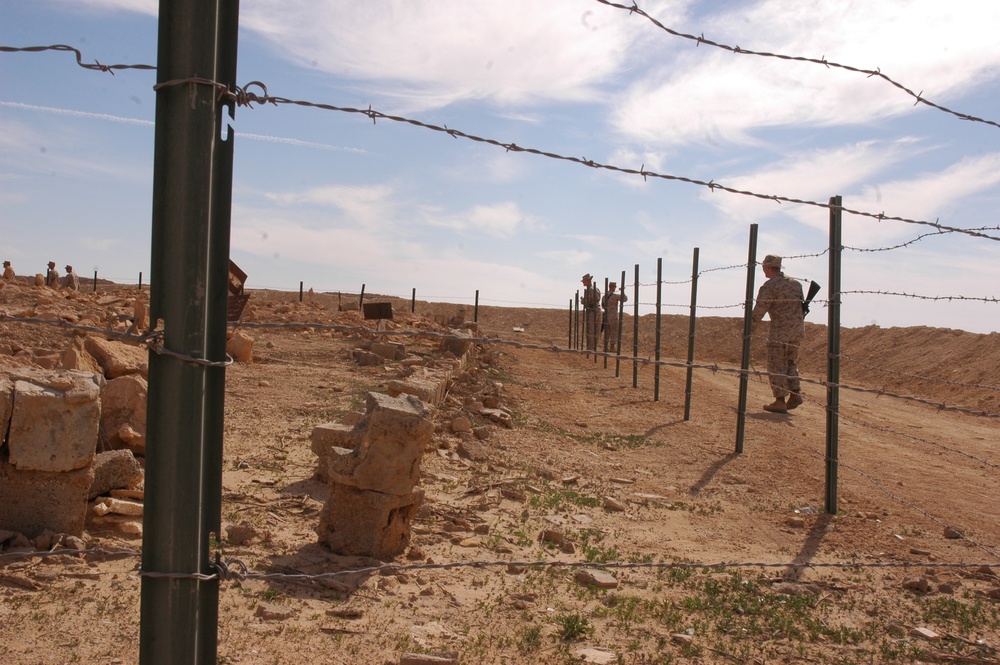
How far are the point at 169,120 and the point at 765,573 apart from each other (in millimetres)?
4194

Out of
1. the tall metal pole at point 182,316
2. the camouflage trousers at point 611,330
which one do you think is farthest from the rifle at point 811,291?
the camouflage trousers at point 611,330

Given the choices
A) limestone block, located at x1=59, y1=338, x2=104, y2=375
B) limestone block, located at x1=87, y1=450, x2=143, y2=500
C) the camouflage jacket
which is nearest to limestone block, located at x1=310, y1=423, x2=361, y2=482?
limestone block, located at x1=87, y1=450, x2=143, y2=500

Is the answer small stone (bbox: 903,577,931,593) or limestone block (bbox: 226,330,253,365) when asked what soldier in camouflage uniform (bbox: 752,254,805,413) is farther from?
limestone block (bbox: 226,330,253,365)

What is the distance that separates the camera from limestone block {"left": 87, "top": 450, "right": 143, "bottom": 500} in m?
4.99

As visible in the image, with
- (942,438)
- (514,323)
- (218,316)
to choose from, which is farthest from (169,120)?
(514,323)

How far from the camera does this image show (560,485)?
6902 mm

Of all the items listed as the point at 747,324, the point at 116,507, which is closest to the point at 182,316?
the point at 116,507

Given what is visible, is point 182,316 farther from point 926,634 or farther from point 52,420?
point 926,634

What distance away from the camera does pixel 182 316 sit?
182 centimetres

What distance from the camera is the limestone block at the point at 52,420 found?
424 cm

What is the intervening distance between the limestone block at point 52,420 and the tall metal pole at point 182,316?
111 inches

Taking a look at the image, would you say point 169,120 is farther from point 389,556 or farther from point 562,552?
point 562,552

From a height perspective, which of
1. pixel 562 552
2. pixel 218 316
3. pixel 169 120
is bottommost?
pixel 562 552

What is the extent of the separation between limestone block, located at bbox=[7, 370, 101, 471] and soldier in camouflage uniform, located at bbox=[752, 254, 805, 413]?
8.22 m
